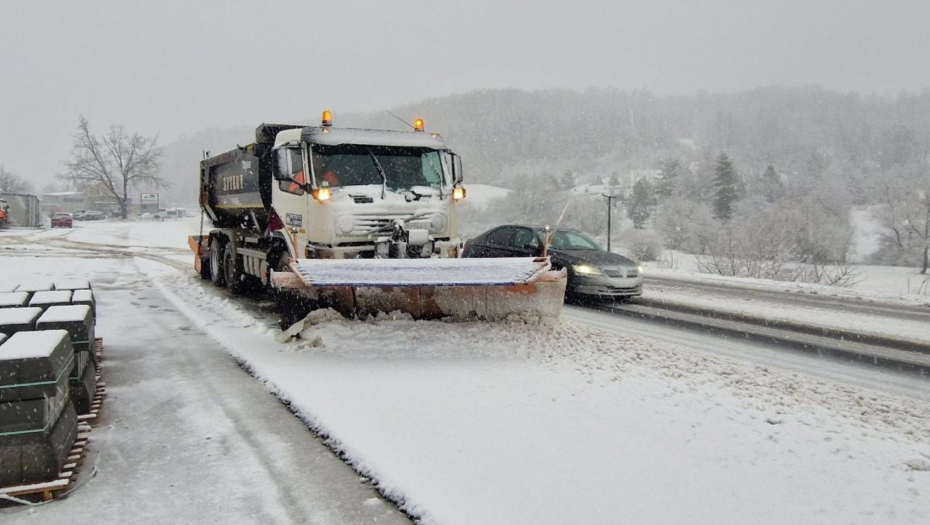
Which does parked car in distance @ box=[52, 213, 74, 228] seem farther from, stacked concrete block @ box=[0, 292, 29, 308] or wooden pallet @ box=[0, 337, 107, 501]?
wooden pallet @ box=[0, 337, 107, 501]

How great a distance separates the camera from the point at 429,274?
6777 millimetres

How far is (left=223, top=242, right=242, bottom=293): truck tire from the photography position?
39.4 feet

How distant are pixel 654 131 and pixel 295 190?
161 metres

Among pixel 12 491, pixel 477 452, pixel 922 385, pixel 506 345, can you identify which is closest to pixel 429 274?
pixel 506 345

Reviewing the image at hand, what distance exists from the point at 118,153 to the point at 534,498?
319 ft

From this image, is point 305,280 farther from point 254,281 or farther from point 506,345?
point 254,281

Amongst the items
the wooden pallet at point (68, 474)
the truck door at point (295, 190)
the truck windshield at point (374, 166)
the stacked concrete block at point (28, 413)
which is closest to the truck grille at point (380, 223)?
the truck windshield at point (374, 166)

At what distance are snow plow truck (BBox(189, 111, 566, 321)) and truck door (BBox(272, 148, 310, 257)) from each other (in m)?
0.02

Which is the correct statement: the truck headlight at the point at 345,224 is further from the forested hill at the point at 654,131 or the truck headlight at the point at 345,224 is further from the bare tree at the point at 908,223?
the forested hill at the point at 654,131

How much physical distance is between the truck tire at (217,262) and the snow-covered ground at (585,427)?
6294 mm

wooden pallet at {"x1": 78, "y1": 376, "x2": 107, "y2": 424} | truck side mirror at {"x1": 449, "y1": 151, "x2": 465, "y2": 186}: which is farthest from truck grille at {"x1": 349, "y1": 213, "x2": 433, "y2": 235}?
wooden pallet at {"x1": 78, "y1": 376, "x2": 107, "y2": 424}

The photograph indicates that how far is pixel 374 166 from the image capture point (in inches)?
336

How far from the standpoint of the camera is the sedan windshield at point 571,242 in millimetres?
12930

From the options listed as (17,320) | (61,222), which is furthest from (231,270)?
(61,222)
